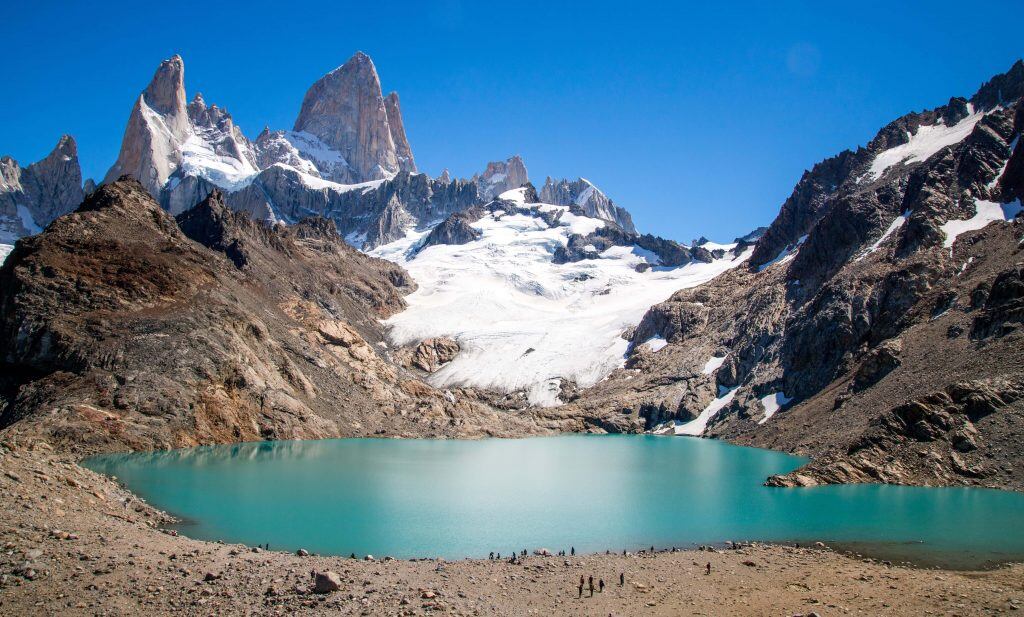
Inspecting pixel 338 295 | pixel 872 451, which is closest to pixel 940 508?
pixel 872 451

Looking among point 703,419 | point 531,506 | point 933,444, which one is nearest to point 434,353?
point 703,419

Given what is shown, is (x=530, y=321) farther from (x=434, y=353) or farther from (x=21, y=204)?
(x=21, y=204)

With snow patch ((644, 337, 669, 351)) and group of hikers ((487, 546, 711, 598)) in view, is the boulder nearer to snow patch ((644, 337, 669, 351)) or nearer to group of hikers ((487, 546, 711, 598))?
group of hikers ((487, 546, 711, 598))

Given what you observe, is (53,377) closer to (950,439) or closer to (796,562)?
(796,562)

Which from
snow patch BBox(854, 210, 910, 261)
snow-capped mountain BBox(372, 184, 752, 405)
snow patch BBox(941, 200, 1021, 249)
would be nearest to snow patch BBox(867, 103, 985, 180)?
snow patch BBox(854, 210, 910, 261)

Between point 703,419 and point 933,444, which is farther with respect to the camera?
point 703,419

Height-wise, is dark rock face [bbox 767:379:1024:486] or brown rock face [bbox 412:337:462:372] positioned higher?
brown rock face [bbox 412:337:462:372]

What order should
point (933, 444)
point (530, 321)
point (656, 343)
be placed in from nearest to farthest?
point (933, 444) → point (656, 343) → point (530, 321)
